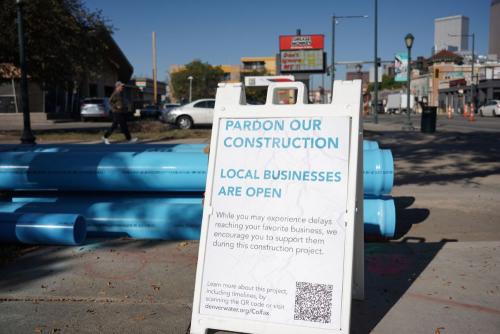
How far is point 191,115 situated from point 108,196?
19.4m

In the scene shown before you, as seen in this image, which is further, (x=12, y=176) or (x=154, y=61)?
(x=154, y=61)

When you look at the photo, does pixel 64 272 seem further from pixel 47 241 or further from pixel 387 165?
pixel 387 165

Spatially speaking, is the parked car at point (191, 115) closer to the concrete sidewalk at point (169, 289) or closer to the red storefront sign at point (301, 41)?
the concrete sidewalk at point (169, 289)

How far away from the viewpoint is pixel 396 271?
4.37 metres

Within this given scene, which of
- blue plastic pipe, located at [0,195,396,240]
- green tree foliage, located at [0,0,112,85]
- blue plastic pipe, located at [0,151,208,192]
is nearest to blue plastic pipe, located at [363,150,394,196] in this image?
blue plastic pipe, located at [0,195,396,240]

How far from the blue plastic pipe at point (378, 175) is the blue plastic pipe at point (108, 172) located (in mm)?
1778

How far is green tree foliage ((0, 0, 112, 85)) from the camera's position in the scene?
19.1 meters

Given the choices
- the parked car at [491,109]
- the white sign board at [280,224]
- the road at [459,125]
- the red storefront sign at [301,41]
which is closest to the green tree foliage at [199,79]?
the red storefront sign at [301,41]

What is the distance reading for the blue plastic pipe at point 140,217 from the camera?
5.27 m

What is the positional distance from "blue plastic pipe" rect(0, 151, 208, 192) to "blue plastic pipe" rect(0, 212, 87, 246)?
66 cm

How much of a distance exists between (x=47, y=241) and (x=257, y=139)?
2.78 meters

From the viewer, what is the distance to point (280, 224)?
3.24 metres

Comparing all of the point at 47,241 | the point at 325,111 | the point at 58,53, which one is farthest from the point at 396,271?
the point at 58,53

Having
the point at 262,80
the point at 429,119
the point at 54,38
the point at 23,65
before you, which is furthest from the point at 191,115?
the point at 262,80
